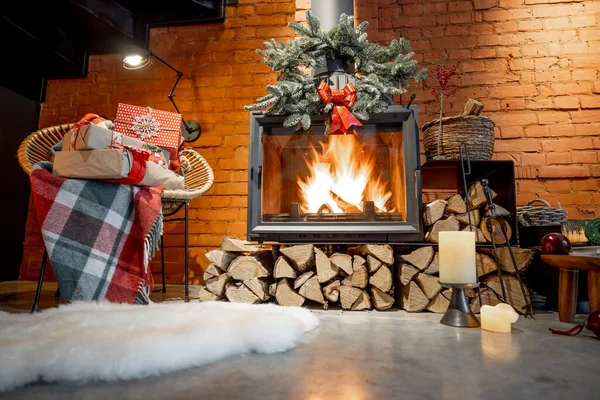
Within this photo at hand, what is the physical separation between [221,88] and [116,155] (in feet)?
3.84

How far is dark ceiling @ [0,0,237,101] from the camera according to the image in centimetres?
216

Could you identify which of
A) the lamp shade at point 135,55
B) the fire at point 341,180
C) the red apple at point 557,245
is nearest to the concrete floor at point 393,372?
the red apple at point 557,245

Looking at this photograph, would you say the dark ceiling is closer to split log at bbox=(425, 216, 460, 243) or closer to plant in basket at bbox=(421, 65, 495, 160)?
plant in basket at bbox=(421, 65, 495, 160)

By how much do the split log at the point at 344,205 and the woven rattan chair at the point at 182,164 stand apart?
1.92 feet

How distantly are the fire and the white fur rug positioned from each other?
23.0 inches

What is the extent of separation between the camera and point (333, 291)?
1.44 m

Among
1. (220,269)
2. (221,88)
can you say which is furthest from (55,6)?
(220,269)

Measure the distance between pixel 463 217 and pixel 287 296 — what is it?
0.77m

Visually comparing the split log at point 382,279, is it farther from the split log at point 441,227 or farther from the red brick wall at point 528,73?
the red brick wall at point 528,73

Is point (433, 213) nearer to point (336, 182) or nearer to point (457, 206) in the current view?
point (457, 206)

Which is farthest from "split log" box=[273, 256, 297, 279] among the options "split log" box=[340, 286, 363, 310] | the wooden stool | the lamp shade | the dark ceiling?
the dark ceiling

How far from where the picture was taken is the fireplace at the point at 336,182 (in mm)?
1419

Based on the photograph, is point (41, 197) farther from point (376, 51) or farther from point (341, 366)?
point (376, 51)

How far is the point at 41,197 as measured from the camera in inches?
50.6
